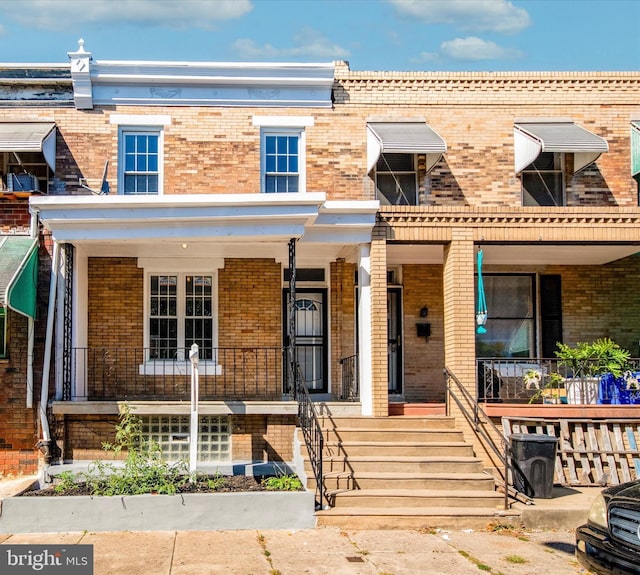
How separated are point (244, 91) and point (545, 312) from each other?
7426 millimetres

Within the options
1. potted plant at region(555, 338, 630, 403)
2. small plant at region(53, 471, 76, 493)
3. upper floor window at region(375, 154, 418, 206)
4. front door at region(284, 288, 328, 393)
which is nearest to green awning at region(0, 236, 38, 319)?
small plant at region(53, 471, 76, 493)

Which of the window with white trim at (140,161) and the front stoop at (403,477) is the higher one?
the window with white trim at (140,161)

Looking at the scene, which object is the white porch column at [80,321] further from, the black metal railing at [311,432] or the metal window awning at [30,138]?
the black metal railing at [311,432]

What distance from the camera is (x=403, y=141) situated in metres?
15.0

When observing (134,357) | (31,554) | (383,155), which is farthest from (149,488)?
(383,155)

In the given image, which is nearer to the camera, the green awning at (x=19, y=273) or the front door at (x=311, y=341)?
the green awning at (x=19, y=273)

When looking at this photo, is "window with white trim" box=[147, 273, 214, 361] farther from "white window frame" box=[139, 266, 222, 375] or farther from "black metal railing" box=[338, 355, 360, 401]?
"black metal railing" box=[338, 355, 360, 401]

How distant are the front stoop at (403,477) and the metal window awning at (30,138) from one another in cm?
674

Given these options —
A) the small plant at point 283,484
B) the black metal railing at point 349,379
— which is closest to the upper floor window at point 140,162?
the black metal railing at point 349,379

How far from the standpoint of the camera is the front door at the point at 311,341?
16.9 m

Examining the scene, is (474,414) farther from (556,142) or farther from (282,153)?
(282,153)

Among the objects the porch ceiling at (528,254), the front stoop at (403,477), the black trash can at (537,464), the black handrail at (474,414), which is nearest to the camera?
the front stoop at (403,477)

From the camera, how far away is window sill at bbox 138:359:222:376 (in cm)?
1584

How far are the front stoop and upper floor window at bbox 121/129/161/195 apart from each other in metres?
5.50
